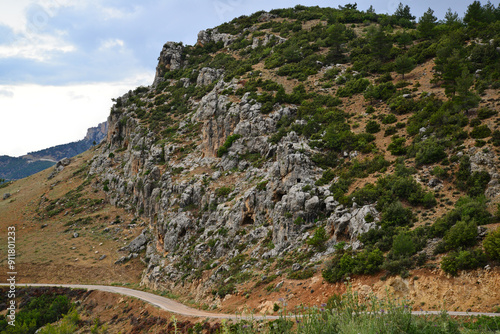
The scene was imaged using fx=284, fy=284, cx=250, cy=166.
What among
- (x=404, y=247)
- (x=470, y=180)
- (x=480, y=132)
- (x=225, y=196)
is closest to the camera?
(x=404, y=247)

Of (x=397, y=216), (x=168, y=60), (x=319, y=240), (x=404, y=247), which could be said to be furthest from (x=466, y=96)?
(x=168, y=60)

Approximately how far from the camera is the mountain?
66.8ft

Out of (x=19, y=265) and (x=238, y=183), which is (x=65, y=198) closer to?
(x=19, y=265)

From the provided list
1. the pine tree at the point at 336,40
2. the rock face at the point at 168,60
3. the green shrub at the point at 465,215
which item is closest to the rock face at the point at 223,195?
the green shrub at the point at 465,215

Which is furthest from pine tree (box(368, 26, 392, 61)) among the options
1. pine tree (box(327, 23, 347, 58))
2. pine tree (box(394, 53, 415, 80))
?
pine tree (box(394, 53, 415, 80))

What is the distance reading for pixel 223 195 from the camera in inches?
1662

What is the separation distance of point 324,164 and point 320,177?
2557 millimetres

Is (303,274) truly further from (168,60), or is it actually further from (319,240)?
(168,60)

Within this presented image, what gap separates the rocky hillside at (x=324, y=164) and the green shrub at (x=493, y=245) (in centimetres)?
12

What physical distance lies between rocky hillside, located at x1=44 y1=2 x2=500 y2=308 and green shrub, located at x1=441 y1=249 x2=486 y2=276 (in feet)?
0.27

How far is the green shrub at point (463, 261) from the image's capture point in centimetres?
1634

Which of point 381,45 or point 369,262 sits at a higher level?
point 381,45

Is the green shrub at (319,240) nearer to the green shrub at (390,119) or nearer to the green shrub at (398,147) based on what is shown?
the green shrub at (398,147)

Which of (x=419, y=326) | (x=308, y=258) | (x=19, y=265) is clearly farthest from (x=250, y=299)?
(x=19, y=265)
